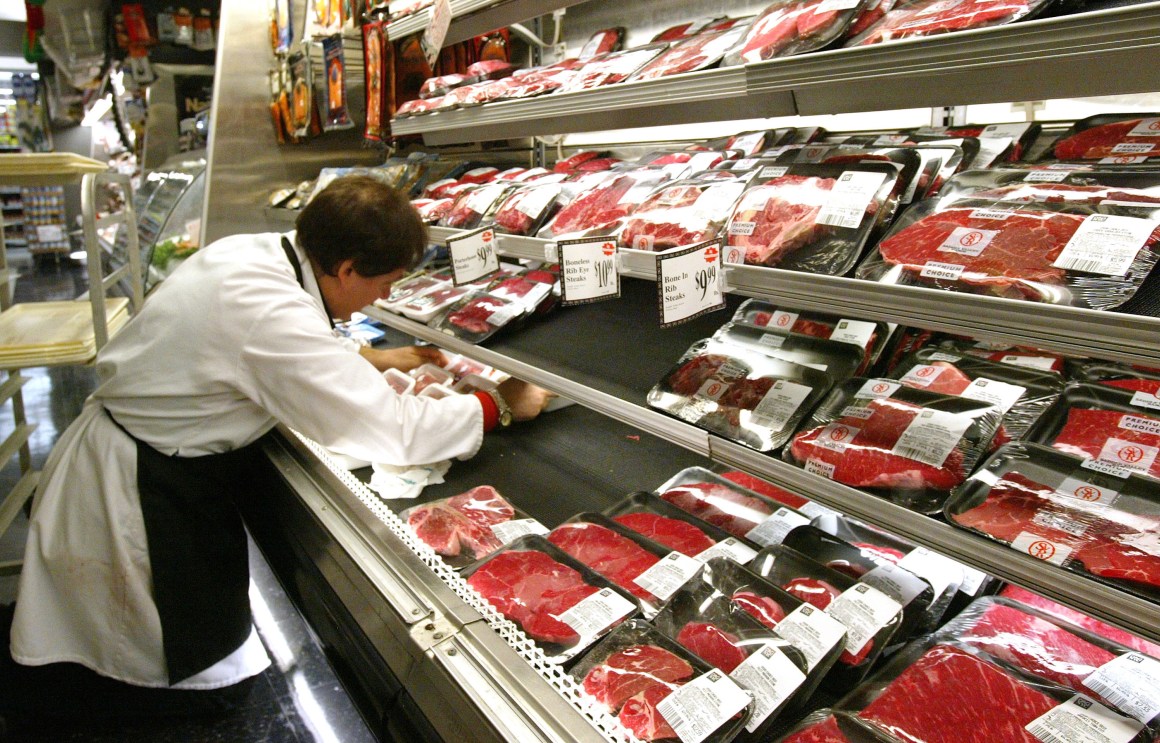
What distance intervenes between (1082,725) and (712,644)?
58 centimetres

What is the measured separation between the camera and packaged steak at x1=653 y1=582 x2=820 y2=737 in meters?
1.20

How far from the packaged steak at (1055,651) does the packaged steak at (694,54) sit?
4.15 ft

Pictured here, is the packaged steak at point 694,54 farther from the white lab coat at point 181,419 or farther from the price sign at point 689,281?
the white lab coat at point 181,419

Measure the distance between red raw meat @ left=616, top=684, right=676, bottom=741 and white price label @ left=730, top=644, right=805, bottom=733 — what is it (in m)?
0.13

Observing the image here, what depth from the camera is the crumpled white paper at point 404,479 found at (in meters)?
2.07

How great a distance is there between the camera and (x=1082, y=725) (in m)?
1.10

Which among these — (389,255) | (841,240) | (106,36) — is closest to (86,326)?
(389,255)

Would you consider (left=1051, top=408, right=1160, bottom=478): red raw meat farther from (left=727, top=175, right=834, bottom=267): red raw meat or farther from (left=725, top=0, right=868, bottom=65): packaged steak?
(left=725, top=0, right=868, bottom=65): packaged steak

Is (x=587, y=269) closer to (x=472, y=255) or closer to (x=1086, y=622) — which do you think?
(x=472, y=255)

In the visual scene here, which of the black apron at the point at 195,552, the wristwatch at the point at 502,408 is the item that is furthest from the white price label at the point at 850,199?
the black apron at the point at 195,552

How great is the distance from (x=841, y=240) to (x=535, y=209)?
1.01m

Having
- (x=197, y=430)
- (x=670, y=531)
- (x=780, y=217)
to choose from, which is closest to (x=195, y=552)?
(x=197, y=430)

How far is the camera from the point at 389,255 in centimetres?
201

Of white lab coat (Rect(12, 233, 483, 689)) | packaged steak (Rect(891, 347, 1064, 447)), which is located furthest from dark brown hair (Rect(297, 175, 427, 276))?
packaged steak (Rect(891, 347, 1064, 447))
